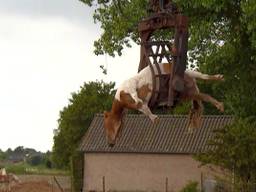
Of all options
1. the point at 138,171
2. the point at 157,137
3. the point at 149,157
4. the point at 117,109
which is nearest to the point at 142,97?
the point at 117,109

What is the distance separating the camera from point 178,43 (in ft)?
24.6

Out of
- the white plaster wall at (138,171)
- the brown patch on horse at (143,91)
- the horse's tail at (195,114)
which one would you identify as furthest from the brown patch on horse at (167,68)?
the white plaster wall at (138,171)

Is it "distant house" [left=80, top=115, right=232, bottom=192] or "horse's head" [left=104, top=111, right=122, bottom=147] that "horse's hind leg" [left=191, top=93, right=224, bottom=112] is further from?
"distant house" [left=80, top=115, right=232, bottom=192]

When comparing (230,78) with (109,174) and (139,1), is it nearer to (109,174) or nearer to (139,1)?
(139,1)

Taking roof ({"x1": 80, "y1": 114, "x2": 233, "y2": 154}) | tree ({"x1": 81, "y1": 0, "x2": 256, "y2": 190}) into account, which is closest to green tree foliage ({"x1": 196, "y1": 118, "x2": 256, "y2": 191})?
tree ({"x1": 81, "y1": 0, "x2": 256, "y2": 190})

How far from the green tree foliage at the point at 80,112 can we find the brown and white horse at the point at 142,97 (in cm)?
5000

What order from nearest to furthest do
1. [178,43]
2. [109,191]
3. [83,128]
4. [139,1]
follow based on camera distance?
[178,43]
[139,1]
[109,191]
[83,128]

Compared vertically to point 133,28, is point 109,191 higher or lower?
lower

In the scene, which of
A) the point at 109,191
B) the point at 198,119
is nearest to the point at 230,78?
the point at 198,119

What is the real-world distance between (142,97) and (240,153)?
13982 millimetres

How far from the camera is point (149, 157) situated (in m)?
46.2

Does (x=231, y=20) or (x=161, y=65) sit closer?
(x=161, y=65)

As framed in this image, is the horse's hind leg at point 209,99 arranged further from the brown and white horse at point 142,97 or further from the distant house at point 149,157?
the distant house at point 149,157

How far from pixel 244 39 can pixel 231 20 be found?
70 cm
